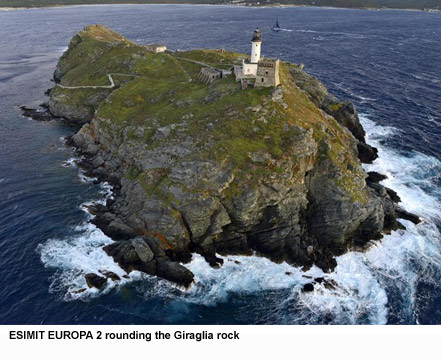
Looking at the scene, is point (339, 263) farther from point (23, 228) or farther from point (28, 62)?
point (28, 62)

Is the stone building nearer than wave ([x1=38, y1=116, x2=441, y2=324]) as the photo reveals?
No

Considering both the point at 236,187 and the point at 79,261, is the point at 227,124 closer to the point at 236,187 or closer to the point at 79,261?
the point at 236,187

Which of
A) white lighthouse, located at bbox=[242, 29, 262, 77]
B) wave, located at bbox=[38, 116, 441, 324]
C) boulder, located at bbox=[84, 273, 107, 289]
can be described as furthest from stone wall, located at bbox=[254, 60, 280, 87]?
boulder, located at bbox=[84, 273, 107, 289]

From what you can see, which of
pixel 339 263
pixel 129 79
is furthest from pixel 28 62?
pixel 339 263

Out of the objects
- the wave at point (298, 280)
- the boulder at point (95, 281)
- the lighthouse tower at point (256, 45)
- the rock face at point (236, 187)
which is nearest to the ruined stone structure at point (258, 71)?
the lighthouse tower at point (256, 45)

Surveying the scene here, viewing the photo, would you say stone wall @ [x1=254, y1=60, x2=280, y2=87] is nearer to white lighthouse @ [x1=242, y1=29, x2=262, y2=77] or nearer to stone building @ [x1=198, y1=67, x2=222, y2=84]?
white lighthouse @ [x1=242, y1=29, x2=262, y2=77]

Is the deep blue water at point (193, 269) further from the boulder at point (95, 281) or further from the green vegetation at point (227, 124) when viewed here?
the green vegetation at point (227, 124)
